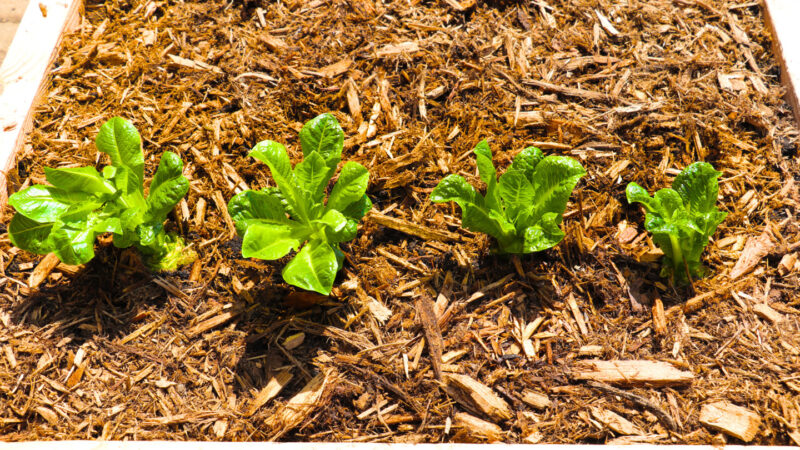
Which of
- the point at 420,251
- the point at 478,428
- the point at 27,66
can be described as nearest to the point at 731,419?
the point at 478,428

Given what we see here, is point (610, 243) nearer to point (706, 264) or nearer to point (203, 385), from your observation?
point (706, 264)

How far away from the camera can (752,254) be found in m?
2.33

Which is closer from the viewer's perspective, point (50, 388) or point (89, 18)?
point (50, 388)

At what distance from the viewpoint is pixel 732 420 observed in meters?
1.96

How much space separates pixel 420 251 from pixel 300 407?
0.76 meters

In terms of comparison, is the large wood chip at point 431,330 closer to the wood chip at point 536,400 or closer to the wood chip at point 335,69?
the wood chip at point 536,400

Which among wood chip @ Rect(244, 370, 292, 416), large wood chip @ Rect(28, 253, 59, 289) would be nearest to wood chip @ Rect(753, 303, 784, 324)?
wood chip @ Rect(244, 370, 292, 416)

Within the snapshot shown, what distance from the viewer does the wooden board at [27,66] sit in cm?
260

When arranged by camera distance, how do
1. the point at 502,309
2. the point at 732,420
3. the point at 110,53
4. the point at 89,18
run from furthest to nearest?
the point at 89,18 → the point at 110,53 → the point at 502,309 → the point at 732,420

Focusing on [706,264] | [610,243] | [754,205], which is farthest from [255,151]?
[754,205]

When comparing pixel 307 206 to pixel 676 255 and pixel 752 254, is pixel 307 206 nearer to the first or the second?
pixel 676 255

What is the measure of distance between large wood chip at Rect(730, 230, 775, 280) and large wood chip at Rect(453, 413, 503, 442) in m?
1.14

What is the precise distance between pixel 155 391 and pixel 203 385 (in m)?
0.17

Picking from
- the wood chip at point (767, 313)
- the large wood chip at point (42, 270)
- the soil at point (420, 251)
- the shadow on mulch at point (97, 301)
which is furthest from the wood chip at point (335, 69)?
the wood chip at point (767, 313)
